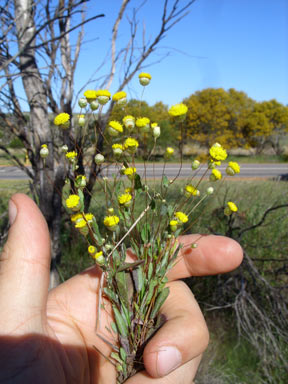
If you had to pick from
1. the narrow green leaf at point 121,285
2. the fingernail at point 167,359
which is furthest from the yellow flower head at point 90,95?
the fingernail at point 167,359

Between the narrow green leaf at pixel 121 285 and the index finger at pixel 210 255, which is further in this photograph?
the index finger at pixel 210 255

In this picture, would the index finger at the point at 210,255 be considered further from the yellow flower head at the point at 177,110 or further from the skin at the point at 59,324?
the yellow flower head at the point at 177,110

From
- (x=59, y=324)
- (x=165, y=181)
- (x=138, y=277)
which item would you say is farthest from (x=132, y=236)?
(x=59, y=324)

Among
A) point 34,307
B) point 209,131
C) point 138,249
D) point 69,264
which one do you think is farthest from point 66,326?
point 209,131

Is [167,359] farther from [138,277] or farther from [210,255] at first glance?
[210,255]

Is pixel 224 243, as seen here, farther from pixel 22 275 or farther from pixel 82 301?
pixel 22 275

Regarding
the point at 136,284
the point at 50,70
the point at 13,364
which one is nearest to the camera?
the point at 13,364

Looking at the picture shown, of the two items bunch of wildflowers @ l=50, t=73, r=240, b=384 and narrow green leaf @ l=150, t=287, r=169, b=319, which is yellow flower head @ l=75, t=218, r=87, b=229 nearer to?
bunch of wildflowers @ l=50, t=73, r=240, b=384
